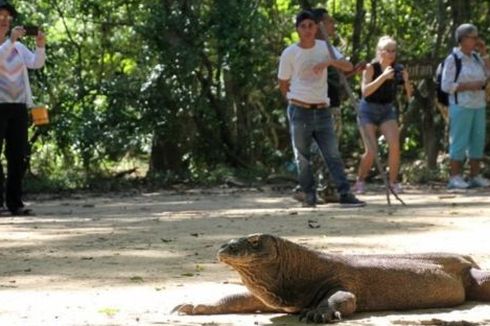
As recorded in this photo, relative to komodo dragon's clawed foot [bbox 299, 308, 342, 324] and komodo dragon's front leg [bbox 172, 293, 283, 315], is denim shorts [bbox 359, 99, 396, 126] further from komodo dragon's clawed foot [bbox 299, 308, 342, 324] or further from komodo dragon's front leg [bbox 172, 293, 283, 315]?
komodo dragon's clawed foot [bbox 299, 308, 342, 324]

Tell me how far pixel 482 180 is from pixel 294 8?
244 inches

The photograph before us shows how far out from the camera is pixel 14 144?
12.3m

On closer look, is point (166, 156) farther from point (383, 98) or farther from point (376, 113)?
point (383, 98)

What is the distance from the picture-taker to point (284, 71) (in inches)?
494

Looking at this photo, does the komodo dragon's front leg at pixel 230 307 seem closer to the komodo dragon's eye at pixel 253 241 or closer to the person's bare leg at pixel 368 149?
the komodo dragon's eye at pixel 253 241

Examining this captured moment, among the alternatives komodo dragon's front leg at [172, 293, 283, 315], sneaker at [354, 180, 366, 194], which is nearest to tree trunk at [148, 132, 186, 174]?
sneaker at [354, 180, 366, 194]

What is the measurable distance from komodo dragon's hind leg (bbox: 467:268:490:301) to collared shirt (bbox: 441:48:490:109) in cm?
911

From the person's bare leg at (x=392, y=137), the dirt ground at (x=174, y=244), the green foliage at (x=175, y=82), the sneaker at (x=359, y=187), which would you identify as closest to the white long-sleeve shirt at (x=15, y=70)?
the dirt ground at (x=174, y=244)

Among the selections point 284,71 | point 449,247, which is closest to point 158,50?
point 284,71

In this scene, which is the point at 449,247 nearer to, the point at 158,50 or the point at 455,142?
the point at 455,142

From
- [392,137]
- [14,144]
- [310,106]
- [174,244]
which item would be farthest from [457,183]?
[174,244]

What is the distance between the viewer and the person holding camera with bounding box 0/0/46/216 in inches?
477

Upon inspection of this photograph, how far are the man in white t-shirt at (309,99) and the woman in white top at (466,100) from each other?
3234 mm

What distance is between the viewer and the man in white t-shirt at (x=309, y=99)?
12.4 m
